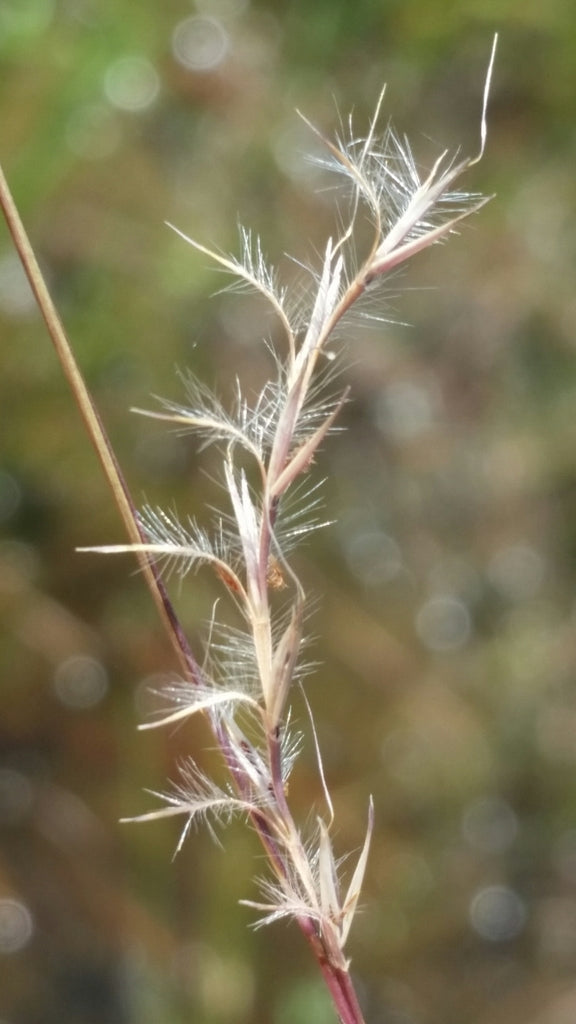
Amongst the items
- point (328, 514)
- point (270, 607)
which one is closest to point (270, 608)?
point (270, 607)

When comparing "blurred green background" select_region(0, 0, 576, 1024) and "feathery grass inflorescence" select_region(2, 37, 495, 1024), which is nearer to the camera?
"feathery grass inflorescence" select_region(2, 37, 495, 1024)

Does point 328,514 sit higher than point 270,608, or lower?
lower

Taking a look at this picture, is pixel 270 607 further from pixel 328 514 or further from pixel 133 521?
pixel 328 514

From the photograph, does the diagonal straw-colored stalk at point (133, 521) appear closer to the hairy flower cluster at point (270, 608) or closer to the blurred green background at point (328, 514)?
the hairy flower cluster at point (270, 608)

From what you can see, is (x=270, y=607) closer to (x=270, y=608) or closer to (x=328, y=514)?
(x=270, y=608)

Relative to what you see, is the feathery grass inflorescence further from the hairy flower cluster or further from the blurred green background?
the blurred green background

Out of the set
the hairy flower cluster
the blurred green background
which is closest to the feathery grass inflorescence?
the hairy flower cluster

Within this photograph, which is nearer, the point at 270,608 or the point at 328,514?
the point at 270,608

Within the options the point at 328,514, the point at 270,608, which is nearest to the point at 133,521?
the point at 270,608

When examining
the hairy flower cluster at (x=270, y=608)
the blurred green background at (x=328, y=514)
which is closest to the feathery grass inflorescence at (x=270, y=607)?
the hairy flower cluster at (x=270, y=608)

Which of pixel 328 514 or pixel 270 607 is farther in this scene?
pixel 328 514
